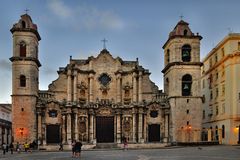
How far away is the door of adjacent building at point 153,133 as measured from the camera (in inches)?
2361

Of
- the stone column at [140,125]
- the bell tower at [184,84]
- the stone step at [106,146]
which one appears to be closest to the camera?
the stone step at [106,146]

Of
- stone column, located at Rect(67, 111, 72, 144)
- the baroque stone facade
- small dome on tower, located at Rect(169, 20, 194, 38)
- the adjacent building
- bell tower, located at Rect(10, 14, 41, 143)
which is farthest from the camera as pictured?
the adjacent building

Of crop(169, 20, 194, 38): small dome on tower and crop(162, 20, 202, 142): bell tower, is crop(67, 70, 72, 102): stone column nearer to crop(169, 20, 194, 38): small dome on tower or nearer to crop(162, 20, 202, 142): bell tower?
crop(162, 20, 202, 142): bell tower

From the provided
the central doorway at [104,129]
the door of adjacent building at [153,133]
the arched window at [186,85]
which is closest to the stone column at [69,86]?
the central doorway at [104,129]

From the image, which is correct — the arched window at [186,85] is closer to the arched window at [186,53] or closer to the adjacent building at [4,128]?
the arched window at [186,53]

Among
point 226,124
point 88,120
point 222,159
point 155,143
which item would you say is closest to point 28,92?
point 88,120

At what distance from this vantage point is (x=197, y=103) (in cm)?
5862

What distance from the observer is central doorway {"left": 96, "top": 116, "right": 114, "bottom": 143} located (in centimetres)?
5994

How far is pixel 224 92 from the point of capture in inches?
2378

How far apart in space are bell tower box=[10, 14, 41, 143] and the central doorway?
377 inches

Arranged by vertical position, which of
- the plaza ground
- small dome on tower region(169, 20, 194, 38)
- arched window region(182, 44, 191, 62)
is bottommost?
the plaza ground

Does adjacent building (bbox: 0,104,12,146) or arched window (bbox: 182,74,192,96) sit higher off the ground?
arched window (bbox: 182,74,192,96)

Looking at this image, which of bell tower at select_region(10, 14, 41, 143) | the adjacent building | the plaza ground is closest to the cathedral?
bell tower at select_region(10, 14, 41, 143)

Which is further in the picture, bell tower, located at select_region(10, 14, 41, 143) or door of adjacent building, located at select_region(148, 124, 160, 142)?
door of adjacent building, located at select_region(148, 124, 160, 142)
